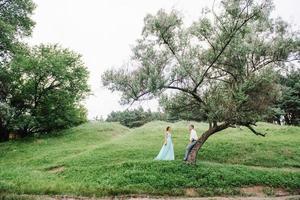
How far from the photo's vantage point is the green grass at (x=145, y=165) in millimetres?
20609

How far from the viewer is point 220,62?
80.3 feet

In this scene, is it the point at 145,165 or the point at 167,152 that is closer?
the point at 145,165

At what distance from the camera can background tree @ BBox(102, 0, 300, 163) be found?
890 inches

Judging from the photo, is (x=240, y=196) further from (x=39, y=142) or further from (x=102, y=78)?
(x=39, y=142)

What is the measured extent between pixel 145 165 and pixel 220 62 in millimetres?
8388

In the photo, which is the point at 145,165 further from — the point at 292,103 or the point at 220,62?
the point at 292,103

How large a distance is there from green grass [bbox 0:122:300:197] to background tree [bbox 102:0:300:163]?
317 centimetres

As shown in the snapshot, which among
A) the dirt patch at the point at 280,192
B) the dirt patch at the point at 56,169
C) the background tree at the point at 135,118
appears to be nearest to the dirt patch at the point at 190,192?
the dirt patch at the point at 280,192

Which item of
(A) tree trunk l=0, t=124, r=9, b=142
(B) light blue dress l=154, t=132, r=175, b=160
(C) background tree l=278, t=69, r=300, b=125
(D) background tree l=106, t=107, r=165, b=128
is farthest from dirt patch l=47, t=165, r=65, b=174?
(D) background tree l=106, t=107, r=165, b=128

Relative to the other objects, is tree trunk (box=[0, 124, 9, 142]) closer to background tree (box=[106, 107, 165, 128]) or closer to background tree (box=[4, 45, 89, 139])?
background tree (box=[4, 45, 89, 139])

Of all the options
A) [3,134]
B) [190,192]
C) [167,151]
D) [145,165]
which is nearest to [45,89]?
[3,134]

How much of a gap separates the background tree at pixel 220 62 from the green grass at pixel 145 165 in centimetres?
317

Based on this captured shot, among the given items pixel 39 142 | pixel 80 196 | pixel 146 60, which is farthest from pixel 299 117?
pixel 80 196

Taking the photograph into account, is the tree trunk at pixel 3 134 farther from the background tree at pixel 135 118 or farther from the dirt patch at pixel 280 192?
the background tree at pixel 135 118
